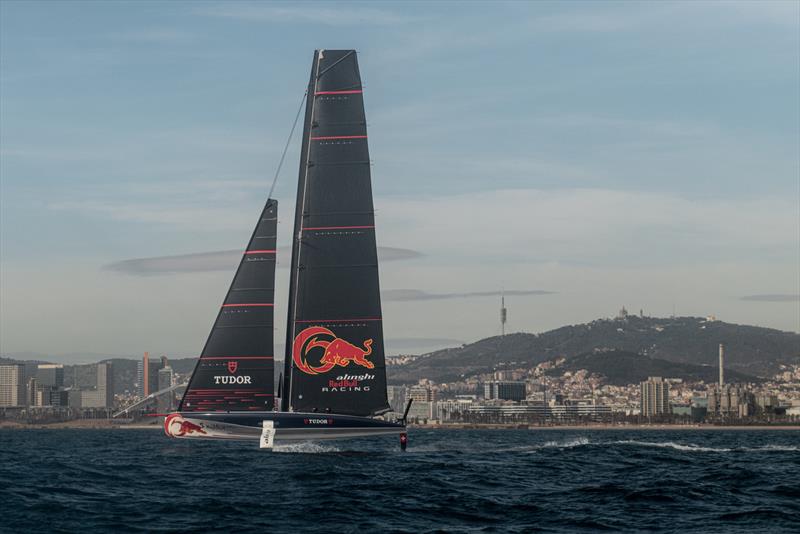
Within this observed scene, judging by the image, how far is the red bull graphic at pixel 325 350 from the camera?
160 feet

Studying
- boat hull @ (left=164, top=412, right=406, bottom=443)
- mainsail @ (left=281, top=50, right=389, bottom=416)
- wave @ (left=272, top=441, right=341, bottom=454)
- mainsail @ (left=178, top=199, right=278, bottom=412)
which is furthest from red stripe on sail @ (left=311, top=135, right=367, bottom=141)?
wave @ (left=272, top=441, right=341, bottom=454)

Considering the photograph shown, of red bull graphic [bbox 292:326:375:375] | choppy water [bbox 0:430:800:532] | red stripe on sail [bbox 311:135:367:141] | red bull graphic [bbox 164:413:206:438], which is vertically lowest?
choppy water [bbox 0:430:800:532]

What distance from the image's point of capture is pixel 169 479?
3784 centimetres

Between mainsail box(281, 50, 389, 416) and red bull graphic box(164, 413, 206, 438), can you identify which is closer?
red bull graphic box(164, 413, 206, 438)

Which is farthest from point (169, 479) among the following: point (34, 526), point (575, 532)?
point (575, 532)

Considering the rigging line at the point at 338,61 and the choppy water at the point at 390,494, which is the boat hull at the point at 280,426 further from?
the rigging line at the point at 338,61

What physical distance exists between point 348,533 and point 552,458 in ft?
88.5

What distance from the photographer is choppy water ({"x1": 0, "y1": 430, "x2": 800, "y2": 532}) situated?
2723 cm

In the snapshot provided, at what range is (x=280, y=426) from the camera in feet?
154

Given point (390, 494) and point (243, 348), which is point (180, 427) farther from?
point (390, 494)

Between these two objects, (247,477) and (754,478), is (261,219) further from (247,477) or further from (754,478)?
(754,478)

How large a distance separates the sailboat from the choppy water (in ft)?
5.51

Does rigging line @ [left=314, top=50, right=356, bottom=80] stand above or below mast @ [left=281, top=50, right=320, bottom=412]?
above

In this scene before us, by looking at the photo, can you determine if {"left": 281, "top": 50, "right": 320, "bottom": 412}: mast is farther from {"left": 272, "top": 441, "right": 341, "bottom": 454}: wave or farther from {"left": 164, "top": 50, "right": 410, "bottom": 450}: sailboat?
{"left": 272, "top": 441, "right": 341, "bottom": 454}: wave
